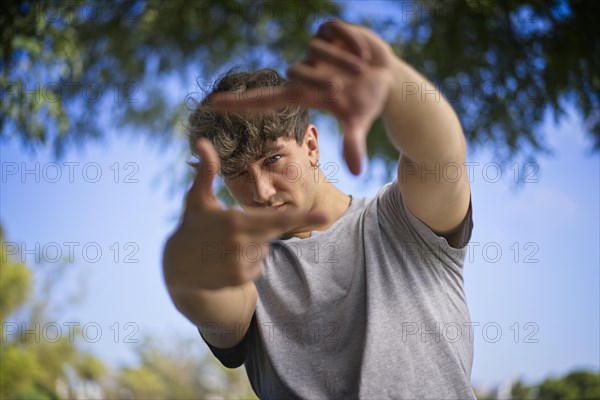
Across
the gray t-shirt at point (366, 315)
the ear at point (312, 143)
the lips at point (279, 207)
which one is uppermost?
the ear at point (312, 143)

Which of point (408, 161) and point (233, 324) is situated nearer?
point (408, 161)

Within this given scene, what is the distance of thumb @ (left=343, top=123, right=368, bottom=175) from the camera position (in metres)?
0.52

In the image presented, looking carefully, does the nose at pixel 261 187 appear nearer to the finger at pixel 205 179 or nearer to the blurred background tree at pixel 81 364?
the finger at pixel 205 179

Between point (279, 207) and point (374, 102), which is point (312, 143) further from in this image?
point (374, 102)

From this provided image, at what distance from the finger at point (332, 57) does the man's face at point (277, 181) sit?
0.35 metres

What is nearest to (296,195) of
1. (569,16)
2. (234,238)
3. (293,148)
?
(293,148)

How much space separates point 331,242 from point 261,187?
0.42ft

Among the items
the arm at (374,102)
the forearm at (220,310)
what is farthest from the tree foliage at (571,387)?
the arm at (374,102)

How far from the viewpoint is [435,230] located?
2.69ft

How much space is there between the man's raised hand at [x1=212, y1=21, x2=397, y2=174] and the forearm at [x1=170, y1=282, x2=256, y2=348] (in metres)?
0.24

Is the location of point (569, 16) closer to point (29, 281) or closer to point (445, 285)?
point (445, 285)

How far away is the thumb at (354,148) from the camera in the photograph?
1.71ft

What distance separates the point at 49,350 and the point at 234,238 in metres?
3.69

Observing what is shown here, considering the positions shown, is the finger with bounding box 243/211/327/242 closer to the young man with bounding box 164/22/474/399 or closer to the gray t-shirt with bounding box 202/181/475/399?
the young man with bounding box 164/22/474/399
